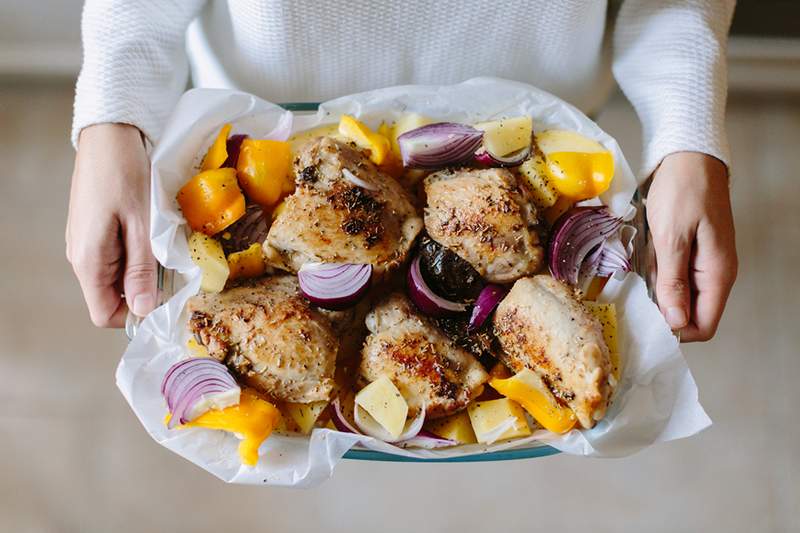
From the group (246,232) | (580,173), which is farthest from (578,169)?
(246,232)

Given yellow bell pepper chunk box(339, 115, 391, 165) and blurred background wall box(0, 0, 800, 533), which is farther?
blurred background wall box(0, 0, 800, 533)

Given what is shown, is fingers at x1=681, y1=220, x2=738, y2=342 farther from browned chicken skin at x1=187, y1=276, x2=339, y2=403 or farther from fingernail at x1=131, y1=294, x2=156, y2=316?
fingernail at x1=131, y1=294, x2=156, y2=316

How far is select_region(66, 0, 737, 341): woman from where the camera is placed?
40.0 inches

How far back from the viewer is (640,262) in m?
1.08

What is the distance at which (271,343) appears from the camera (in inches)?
36.3

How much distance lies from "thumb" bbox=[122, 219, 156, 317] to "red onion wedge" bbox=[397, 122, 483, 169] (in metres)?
0.38

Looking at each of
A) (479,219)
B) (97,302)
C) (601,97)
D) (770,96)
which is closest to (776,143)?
(770,96)

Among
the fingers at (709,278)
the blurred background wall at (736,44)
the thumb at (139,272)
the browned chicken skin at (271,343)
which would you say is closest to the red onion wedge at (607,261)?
the fingers at (709,278)

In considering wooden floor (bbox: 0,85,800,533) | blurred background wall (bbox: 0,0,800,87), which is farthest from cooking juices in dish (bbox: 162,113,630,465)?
blurred background wall (bbox: 0,0,800,87)

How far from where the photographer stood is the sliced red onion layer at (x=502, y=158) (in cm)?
102

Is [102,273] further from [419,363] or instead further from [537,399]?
[537,399]

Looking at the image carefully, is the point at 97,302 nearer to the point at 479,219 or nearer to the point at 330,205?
the point at 330,205

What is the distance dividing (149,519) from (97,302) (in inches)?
40.9

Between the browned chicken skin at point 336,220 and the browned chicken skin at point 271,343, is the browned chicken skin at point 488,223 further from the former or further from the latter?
the browned chicken skin at point 271,343
